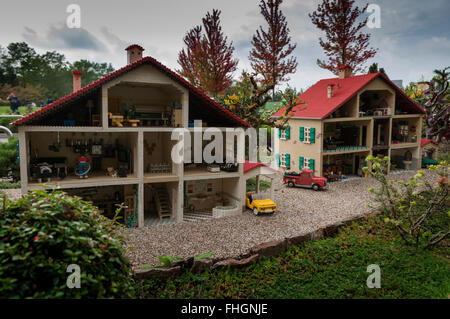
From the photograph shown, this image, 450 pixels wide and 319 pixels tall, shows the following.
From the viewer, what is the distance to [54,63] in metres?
49.8

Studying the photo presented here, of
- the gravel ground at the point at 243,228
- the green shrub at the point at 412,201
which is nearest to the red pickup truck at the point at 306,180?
the gravel ground at the point at 243,228

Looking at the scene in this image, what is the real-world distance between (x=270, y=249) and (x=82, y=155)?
11377 mm

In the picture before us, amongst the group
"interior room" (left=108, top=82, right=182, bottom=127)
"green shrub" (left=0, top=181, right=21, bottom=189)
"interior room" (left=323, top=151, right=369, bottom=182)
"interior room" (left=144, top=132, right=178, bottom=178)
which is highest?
"interior room" (left=108, top=82, right=182, bottom=127)

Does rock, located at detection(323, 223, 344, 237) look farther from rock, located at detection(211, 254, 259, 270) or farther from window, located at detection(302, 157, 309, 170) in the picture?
window, located at detection(302, 157, 309, 170)

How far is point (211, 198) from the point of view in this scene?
19.6 meters

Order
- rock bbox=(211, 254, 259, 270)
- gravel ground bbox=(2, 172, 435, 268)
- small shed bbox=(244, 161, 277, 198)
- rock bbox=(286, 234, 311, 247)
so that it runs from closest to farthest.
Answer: rock bbox=(211, 254, 259, 270) → rock bbox=(286, 234, 311, 247) → gravel ground bbox=(2, 172, 435, 268) → small shed bbox=(244, 161, 277, 198)

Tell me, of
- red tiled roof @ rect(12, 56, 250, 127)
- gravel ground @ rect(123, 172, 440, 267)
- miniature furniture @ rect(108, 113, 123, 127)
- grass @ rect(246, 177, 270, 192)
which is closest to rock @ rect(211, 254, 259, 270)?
gravel ground @ rect(123, 172, 440, 267)

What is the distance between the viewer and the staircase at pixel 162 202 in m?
17.7

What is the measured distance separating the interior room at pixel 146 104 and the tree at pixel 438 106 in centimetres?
2574

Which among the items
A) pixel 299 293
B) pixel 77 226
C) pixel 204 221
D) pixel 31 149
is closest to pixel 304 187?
pixel 204 221

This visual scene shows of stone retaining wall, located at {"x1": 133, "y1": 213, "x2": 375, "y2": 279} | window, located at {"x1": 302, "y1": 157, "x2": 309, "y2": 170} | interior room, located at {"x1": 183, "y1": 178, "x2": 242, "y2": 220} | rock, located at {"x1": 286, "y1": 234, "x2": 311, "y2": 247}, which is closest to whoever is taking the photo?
stone retaining wall, located at {"x1": 133, "y1": 213, "x2": 375, "y2": 279}

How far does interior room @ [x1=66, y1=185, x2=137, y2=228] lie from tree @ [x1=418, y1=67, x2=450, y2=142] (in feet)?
93.8

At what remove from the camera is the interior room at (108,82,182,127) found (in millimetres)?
17234

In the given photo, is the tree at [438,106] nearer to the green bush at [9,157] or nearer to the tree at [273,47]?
the tree at [273,47]
